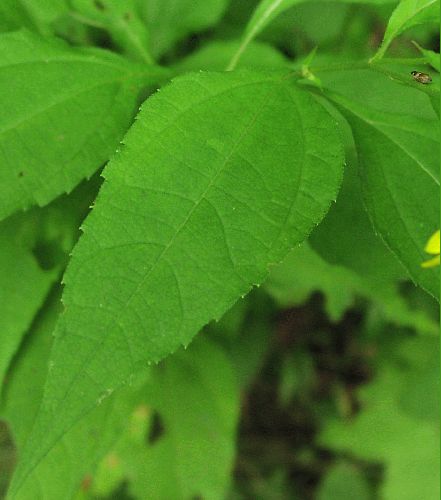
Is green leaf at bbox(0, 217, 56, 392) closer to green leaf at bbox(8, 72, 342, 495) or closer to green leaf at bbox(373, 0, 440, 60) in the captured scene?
green leaf at bbox(8, 72, 342, 495)

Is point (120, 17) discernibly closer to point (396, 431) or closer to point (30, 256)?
point (30, 256)

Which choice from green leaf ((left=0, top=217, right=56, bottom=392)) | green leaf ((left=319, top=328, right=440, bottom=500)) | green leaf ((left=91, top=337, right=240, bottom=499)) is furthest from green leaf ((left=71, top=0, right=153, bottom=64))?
green leaf ((left=319, top=328, right=440, bottom=500))

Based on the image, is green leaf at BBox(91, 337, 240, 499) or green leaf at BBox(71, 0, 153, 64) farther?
green leaf at BBox(91, 337, 240, 499)

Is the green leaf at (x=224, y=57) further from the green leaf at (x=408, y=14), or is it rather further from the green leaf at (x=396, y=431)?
the green leaf at (x=396, y=431)

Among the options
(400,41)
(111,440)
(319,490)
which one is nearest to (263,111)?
(111,440)

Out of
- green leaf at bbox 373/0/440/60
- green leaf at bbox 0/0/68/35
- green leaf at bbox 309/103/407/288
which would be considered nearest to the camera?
green leaf at bbox 373/0/440/60

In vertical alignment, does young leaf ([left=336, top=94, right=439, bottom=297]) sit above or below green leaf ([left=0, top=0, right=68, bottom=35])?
below

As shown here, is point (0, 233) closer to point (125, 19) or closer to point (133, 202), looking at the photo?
point (125, 19)

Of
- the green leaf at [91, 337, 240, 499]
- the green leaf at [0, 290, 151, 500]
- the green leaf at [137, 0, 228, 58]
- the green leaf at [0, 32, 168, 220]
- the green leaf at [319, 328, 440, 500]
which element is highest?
the green leaf at [0, 32, 168, 220]

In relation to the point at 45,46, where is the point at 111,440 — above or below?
below
